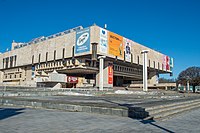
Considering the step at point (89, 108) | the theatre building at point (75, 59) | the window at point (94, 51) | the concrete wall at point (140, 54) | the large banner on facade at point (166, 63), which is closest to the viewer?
the step at point (89, 108)

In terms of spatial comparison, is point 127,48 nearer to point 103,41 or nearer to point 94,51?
point 103,41

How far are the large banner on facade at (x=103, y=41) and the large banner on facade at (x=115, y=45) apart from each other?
1.64 meters

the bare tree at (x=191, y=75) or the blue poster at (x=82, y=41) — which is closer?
A: the blue poster at (x=82, y=41)

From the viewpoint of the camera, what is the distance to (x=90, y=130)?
238 inches

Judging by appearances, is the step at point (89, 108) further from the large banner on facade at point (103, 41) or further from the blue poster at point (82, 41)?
the large banner on facade at point (103, 41)

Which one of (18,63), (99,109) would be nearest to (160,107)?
(99,109)

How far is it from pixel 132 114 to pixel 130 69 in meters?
69.5

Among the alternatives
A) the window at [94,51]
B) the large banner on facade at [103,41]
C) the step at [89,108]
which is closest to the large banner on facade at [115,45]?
the large banner on facade at [103,41]

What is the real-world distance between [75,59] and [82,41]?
5865 millimetres

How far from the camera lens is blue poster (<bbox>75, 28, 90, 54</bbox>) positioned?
54.5 metres

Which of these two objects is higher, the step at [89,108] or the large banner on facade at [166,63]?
the large banner on facade at [166,63]

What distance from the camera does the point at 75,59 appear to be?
57.9m

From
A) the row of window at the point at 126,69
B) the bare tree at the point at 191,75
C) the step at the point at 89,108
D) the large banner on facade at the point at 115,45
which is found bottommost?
the step at the point at 89,108

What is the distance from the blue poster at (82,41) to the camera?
179 ft
